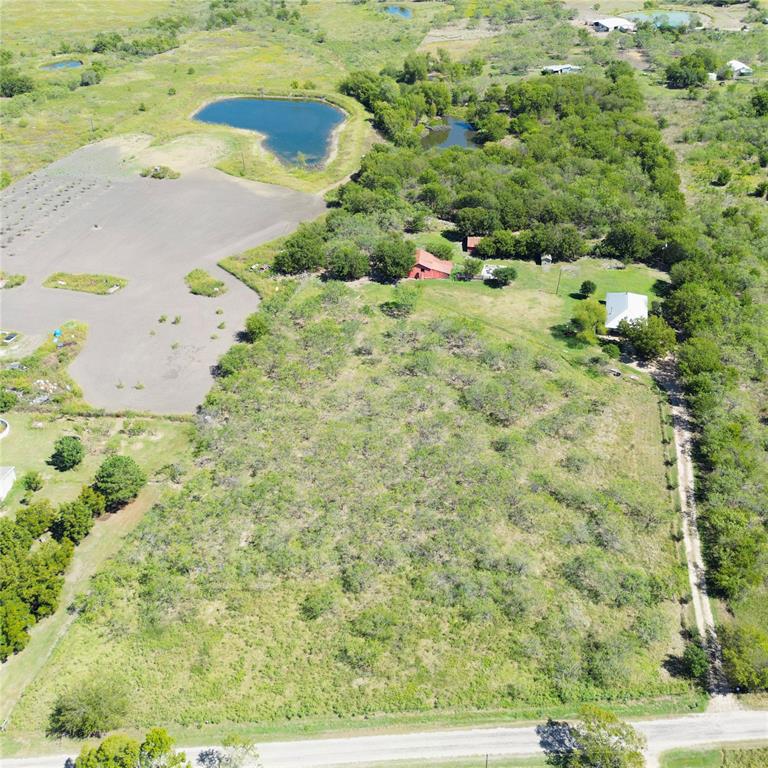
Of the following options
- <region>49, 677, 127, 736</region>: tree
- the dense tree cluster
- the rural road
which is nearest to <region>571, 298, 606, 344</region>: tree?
the rural road

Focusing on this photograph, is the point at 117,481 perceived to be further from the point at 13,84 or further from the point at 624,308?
the point at 13,84

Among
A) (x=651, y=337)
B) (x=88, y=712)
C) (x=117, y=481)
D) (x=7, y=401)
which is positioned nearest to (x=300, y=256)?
(x=7, y=401)

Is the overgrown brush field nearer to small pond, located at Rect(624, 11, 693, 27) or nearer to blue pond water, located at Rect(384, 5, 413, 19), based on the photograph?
small pond, located at Rect(624, 11, 693, 27)

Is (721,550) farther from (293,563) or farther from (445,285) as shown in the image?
(445,285)

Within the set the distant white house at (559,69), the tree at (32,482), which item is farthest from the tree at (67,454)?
the distant white house at (559,69)

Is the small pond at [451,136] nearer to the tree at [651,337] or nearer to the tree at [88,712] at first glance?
the tree at [651,337]
